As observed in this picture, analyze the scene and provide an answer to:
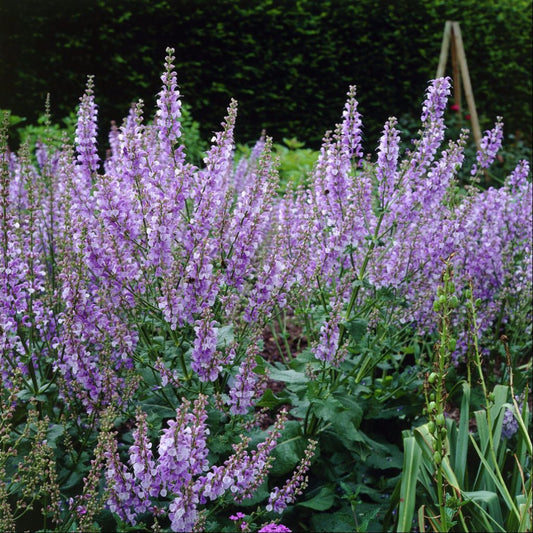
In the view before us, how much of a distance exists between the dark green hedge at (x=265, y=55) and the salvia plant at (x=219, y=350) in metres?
5.53

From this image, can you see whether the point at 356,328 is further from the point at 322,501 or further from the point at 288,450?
the point at 322,501

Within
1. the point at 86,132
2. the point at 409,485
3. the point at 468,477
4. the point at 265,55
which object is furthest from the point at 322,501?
the point at 265,55

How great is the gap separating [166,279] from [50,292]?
89 cm

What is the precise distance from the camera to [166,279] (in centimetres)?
256

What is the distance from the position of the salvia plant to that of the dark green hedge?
Result: 218 inches

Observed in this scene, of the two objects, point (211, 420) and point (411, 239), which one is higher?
point (411, 239)

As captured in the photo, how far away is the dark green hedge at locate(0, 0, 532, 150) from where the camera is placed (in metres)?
8.46

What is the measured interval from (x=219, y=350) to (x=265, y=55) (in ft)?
24.5

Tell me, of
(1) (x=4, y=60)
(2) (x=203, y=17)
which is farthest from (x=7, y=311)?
(2) (x=203, y=17)

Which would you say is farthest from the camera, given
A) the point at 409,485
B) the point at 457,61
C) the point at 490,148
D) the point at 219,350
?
the point at 457,61

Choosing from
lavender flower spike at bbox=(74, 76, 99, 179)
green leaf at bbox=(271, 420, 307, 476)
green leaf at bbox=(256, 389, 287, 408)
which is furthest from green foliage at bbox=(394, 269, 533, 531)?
lavender flower spike at bbox=(74, 76, 99, 179)

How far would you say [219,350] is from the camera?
303 cm

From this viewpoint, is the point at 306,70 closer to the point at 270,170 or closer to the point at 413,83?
the point at 413,83

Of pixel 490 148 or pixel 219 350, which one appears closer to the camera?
pixel 219 350
